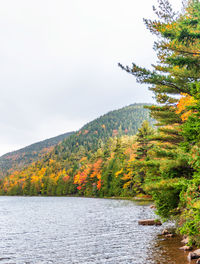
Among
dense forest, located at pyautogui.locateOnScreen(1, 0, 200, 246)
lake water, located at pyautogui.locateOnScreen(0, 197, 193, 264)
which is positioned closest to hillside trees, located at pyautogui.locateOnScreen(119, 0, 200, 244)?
dense forest, located at pyautogui.locateOnScreen(1, 0, 200, 246)

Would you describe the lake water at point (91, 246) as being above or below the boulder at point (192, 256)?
below

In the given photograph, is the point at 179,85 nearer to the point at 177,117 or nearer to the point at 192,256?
the point at 177,117

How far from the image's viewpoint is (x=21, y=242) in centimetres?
1833

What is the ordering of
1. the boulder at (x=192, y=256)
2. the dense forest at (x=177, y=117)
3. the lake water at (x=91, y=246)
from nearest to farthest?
the dense forest at (x=177, y=117), the boulder at (x=192, y=256), the lake water at (x=91, y=246)

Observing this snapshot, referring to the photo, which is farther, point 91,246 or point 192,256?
point 91,246

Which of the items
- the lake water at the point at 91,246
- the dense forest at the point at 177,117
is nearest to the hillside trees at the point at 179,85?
the dense forest at the point at 177,117

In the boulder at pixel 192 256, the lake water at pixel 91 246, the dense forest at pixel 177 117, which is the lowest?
the lake water at pixel 91 246

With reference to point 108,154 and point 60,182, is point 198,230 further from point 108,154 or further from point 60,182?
point 60,182

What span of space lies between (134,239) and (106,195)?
61.1 meters

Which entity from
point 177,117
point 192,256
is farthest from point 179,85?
point 192,256

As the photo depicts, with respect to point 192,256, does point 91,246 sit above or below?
below

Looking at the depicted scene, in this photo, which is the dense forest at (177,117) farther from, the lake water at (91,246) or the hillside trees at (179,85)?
the lake water at (91,246)

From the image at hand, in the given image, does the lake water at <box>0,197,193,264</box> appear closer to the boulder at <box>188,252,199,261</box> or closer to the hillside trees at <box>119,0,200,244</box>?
the boulder at <box>188,252,199,261</box>

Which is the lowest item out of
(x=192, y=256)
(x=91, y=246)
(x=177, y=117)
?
(x=91, y=246)
